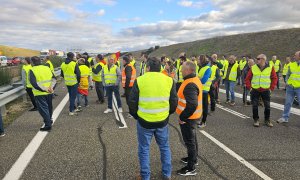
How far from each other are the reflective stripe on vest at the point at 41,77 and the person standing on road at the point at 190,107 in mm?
4015

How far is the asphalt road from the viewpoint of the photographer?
4.71 metres

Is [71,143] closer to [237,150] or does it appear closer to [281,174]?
[237,150]

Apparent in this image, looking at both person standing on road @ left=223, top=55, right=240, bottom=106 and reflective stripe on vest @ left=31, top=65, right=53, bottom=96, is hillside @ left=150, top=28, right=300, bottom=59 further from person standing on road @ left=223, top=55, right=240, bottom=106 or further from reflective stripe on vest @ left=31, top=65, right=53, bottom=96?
reflective stripe on vest @ left=31, top=65, right=53, bottom=96

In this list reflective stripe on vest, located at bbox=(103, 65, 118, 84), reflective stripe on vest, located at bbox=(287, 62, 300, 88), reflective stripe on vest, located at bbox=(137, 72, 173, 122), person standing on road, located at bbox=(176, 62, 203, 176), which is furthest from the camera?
reflective stripe on vest, located at bbox=(103, 65, 118, 84)

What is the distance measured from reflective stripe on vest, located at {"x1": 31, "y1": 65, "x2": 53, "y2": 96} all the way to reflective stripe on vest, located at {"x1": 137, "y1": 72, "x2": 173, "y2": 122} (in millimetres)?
3888

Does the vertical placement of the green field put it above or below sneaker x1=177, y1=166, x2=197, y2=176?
above

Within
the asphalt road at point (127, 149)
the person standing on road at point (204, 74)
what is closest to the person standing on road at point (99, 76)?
the asphalt road at point (127, 149)

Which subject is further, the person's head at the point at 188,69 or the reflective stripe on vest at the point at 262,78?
the reflective stripe on vest at the point at 262,78

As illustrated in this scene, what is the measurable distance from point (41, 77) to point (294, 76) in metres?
7.04

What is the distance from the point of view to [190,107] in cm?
438

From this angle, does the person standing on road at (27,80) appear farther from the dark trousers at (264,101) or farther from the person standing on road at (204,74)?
the dark trousers at (264,101)

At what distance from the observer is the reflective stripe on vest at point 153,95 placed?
3965 millimetres

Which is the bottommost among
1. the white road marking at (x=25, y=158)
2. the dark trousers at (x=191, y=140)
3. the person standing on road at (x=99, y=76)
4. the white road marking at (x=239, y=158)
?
the white road marking at (x=239, y=158)

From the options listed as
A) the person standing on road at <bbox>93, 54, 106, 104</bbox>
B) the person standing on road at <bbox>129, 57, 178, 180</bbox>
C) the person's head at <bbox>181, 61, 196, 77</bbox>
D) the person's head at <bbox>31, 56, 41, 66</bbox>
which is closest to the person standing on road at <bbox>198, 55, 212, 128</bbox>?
the person's head at <bbox>181, 61, 196, 77</bbox>
